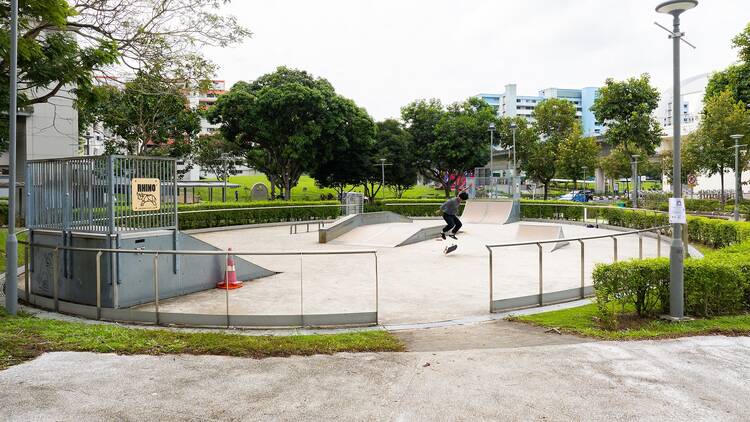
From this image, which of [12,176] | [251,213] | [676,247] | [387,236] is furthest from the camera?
[251,213]

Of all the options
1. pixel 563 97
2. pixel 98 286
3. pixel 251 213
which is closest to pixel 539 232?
pixel 98 286

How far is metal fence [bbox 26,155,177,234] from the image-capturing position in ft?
28.1

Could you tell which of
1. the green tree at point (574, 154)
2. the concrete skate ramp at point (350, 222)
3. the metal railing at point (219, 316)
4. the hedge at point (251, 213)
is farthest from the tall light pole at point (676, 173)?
the green tree at point (574, 154)

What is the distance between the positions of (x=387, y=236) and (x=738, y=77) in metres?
37.8

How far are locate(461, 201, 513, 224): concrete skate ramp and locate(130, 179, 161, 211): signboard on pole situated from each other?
22.0 meters

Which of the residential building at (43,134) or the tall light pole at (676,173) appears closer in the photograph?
the tall light pole at (676,173)

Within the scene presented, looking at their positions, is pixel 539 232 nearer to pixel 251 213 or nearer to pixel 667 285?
pixel 667 285

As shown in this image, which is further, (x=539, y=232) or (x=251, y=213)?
(x=251, y=213)

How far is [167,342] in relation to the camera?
21.1ft

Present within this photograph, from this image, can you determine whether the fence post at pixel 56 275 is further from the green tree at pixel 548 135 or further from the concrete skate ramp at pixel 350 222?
the green tree at pixel 548 135

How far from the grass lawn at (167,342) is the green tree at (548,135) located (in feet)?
156

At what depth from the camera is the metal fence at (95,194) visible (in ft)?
28.1

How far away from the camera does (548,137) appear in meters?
55.5

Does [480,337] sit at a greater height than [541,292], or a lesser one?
lesser
